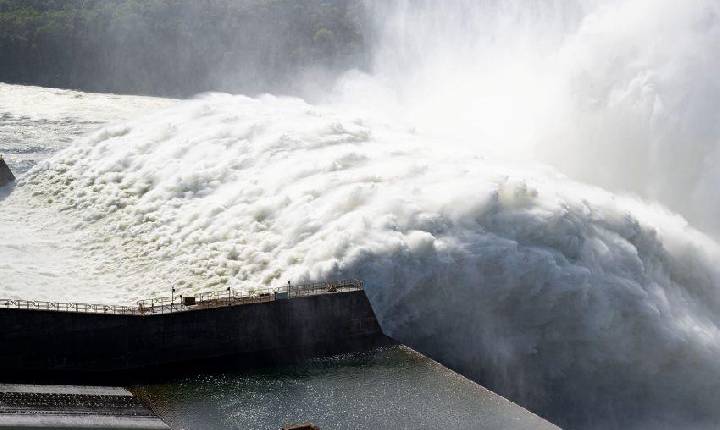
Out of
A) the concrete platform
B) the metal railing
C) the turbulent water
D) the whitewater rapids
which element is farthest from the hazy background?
the concrete platform

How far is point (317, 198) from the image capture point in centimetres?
4947

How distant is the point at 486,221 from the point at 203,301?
12.6 m

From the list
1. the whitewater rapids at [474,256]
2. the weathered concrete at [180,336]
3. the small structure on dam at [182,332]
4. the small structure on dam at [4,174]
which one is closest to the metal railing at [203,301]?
the small structure on dam at [182,332]

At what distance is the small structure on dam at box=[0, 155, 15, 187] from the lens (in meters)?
61.2

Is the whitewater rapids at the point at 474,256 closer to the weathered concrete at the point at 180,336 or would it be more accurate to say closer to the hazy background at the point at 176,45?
the weathered concrete at the point at 180,336

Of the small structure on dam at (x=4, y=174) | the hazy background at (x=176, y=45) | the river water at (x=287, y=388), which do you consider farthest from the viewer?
the hazy background at (x=176, y=45)

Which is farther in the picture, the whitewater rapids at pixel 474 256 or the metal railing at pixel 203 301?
the whitewater rapids at pixel 474 256

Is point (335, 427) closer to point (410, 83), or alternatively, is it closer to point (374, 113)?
point (374, 113)

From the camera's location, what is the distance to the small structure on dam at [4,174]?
201 feet

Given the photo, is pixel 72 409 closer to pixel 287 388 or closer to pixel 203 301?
pixel 287 388

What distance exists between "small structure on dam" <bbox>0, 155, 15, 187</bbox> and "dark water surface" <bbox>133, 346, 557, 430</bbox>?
29217 mm

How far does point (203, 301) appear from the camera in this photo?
134 ft

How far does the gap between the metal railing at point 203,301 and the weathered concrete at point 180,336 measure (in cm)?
42

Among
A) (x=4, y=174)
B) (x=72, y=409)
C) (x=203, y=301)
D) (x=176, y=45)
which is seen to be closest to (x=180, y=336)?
(x=203, y=301)
